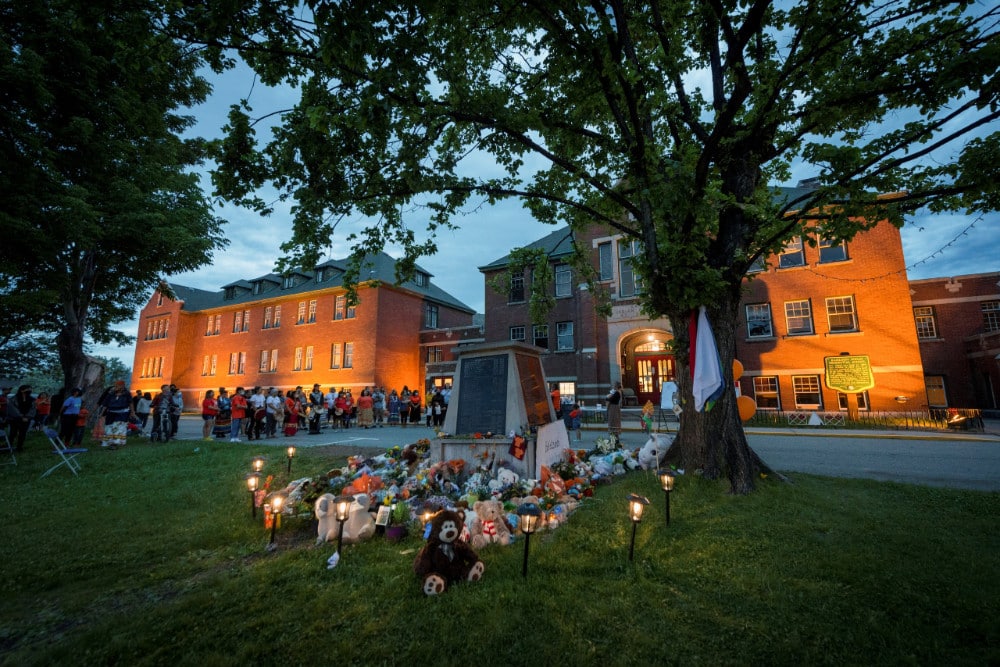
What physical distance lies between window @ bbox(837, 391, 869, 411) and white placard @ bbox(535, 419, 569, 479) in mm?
17482

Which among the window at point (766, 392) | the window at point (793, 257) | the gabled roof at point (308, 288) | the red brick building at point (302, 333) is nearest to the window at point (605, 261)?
the window at point (793, 257)

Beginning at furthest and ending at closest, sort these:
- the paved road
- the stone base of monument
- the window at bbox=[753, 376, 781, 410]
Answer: the window at bbox=[753, 376, 781, 410], the paved road, the stone base of monument

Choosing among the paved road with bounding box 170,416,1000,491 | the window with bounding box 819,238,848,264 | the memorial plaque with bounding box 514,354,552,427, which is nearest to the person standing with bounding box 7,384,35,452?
the paved road with bounding box 170,416,1000,491

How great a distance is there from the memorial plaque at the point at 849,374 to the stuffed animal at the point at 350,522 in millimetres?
22123

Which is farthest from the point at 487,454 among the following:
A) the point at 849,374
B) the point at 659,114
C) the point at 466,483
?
the point at 849,374

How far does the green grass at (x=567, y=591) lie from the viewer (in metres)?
2.83

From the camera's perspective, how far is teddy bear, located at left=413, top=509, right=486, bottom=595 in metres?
3.71

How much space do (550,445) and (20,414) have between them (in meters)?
A: 14.5

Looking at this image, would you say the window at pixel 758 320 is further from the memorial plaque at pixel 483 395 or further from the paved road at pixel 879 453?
the memorial plaque at pixel 483 395

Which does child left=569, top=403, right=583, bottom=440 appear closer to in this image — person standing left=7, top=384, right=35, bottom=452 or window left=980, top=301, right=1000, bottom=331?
person standing left=7, top=384, right=35, bottom=452

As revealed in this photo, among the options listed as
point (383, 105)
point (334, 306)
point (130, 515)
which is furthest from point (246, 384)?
point (383, 105)

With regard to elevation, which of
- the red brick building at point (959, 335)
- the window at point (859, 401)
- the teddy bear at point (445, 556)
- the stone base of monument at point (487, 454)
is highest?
the red brick building at point (959, 335)

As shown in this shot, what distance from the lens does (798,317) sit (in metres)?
20.6

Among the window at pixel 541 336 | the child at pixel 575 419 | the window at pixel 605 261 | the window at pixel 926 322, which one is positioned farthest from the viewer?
the window at pixel 541 336
